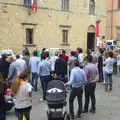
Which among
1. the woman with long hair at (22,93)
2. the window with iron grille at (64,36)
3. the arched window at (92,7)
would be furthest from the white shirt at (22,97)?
the arched window at (92,7)

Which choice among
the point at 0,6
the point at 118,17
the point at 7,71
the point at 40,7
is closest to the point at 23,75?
the point at 7,71

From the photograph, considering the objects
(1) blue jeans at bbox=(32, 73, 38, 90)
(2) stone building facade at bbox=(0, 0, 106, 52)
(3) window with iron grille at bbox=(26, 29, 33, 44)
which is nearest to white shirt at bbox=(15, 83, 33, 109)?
(1) blue jeans at bbox=(32, 73, 38, 90)

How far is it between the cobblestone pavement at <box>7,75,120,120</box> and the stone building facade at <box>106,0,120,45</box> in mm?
38450

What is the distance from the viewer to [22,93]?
7.46 meters

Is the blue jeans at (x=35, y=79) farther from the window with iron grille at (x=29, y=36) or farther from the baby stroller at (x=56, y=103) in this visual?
the window with iron grille at (x=29, y=36)

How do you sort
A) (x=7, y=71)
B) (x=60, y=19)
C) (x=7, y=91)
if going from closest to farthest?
1. (x=7, y=91)
2. (x=7, y=71)
3. (x=60, y=19)

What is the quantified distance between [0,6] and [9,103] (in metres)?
20.6

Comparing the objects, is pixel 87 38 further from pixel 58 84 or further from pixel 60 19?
pixel 58 84

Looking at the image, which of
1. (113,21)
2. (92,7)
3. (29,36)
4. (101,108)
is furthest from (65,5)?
(101,108)

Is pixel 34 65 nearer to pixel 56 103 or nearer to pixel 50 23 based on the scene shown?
pixel 56 103

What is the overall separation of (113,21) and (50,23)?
22.0m

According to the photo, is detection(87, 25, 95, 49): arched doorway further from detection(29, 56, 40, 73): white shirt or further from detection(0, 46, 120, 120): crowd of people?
detection(29, 56, 40, 73): white shirt

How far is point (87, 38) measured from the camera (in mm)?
38625

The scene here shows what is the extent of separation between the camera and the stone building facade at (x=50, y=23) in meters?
30.1
